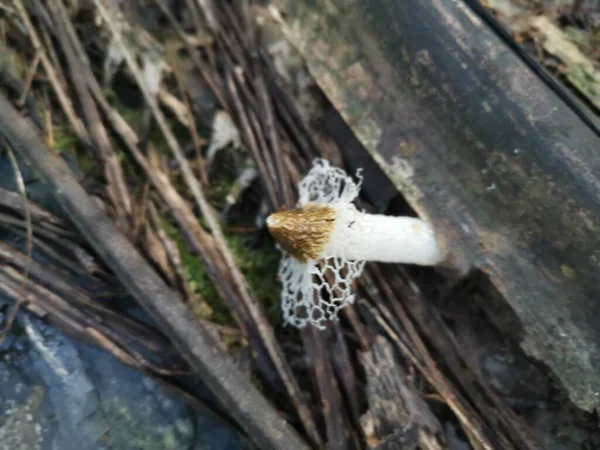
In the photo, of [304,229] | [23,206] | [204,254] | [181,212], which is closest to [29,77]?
[23,206]

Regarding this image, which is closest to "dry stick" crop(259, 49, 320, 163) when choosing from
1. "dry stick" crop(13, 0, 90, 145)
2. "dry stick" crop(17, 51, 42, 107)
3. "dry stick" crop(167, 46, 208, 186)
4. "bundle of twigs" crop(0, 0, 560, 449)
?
"bundle of twigs" crop(0, 0, 560, 449)

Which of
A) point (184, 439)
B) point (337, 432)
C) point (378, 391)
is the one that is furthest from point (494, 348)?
point (184, 439)

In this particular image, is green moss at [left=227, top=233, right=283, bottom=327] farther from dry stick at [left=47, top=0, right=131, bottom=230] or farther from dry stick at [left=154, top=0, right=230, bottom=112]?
dry stick at [left=154, top=0, right=230, bottom=112]

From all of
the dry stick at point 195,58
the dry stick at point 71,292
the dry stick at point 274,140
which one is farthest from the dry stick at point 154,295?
the dry stick at point 195,58

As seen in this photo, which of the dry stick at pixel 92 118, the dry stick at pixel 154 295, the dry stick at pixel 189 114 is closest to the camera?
the dry stick at pixel 154 295

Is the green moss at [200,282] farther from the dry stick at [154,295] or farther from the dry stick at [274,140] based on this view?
the dry stick at [274,140]

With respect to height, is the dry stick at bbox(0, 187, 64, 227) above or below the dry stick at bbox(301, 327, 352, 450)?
above

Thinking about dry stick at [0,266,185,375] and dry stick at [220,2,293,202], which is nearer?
dry stick at [0,266,185,375]
